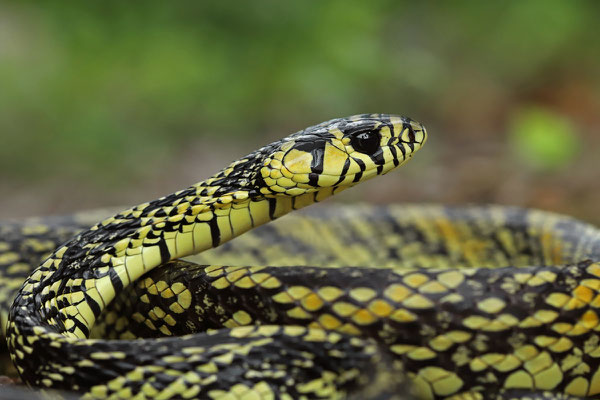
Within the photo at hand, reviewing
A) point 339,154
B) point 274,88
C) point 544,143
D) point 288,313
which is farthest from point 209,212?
point 274,88

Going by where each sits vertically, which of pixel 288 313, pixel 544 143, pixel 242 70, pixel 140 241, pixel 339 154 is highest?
pixel 339 154

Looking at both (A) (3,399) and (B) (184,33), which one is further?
(B) (184,33)

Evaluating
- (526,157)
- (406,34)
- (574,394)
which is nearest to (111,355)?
(574,394)

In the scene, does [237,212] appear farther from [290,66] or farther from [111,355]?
[290,66]

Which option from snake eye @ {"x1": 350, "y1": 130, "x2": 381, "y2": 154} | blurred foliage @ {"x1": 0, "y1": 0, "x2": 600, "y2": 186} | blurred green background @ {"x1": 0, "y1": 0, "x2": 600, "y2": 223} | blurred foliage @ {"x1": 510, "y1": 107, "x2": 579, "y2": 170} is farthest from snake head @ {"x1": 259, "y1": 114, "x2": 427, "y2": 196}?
blurred foliage @ {"x1": 0, "y1": 0, "x2": 600, "y2": 186}

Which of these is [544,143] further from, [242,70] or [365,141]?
[365,141]

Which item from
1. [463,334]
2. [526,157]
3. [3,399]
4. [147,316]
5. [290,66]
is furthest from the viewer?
[290,66]

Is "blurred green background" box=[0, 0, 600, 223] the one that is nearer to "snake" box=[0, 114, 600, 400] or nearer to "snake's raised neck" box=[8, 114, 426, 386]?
"snake's raised neck" box=[8, 114, 426, 386]
